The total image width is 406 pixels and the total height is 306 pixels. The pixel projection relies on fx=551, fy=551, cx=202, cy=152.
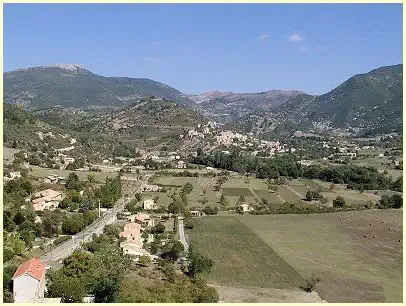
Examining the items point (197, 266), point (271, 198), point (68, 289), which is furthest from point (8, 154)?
point (68, 289)

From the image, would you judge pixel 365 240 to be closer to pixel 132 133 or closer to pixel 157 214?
pixel 157 214

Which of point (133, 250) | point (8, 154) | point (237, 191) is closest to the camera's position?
point (133, 250)

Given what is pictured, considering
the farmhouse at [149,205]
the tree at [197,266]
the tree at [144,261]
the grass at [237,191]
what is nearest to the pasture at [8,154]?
the farmhouse at [149,205]

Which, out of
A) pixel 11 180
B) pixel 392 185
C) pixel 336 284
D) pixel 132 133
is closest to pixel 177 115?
pixel 132 133

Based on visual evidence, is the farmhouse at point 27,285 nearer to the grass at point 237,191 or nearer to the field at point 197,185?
the field at point 197,185

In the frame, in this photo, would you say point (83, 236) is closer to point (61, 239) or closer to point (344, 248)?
point (61, 239)

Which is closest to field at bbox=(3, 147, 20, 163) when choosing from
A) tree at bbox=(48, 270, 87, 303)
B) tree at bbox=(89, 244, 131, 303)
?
tree at bbox=(89, 244, 131, 303)

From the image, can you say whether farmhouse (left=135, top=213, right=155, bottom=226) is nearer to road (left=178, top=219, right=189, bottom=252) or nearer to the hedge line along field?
road (left=178, top=219, right=189, bottom=252)
